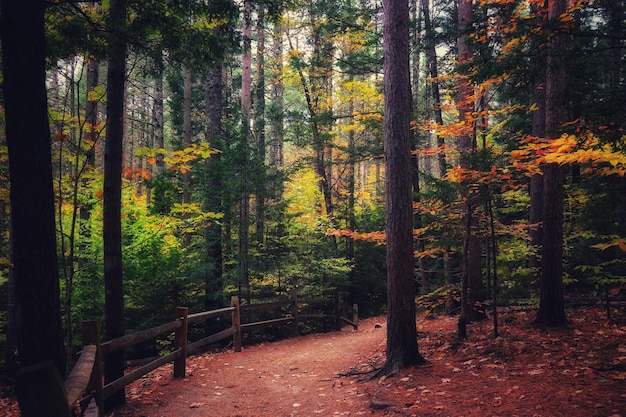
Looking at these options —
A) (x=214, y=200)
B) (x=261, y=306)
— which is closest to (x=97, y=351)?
(x=261, y=306)

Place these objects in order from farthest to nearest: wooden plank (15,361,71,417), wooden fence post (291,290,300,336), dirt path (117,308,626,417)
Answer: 1. wooden fence post (291,290,300,336)
2. dirt path (117,308,626,417)
3. wooden plank (15,361,71,417)

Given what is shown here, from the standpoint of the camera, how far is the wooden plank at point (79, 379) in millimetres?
2511

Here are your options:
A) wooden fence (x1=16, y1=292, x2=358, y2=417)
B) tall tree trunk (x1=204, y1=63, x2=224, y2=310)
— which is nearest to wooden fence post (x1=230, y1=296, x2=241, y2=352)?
wooden fence (x1=16, y1=292, x2=358, y2=417)

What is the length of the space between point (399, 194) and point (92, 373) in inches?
210

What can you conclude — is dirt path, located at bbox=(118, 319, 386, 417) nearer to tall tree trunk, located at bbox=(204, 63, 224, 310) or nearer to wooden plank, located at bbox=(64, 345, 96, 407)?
tall tree trunk, located at bbox=(204, 63, 224, 310)

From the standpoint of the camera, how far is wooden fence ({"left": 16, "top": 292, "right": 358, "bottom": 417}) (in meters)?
1.86

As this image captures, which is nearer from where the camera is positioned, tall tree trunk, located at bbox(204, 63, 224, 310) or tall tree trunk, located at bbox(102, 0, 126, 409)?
tall tree trunk, located at bbox(102, 0, 126, 409)

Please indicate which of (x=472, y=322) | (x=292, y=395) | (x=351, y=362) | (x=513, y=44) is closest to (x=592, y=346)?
(x=472, y=322)

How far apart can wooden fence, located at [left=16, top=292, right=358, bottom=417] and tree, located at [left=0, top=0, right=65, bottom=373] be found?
0.45 m

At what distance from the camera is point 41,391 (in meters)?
1.88

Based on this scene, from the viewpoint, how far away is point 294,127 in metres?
18.2

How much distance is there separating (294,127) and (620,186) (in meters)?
13.2

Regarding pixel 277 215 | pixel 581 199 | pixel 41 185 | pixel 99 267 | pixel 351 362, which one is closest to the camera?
pixel 41 185

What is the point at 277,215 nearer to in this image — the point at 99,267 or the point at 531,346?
the point at 99,267
